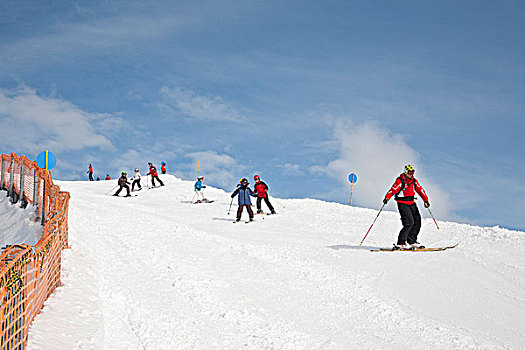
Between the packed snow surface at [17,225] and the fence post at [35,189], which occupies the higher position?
the fence post at [35,189]

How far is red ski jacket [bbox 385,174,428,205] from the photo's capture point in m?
12.2

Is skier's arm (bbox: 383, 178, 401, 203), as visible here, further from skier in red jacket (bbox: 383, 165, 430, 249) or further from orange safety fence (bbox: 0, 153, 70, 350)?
orange safety fence (bbox: 0, 153, 70, 350)

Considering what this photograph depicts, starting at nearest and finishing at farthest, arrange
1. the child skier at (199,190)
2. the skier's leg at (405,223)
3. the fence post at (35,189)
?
the skier's leg at (405,223)
the fence post at (35,189)
the child skier at (199,190)

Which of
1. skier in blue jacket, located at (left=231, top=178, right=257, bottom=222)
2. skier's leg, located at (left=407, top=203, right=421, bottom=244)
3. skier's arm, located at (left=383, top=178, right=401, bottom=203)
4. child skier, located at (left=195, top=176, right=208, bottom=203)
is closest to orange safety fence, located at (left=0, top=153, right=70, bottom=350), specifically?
skier's arm, located at (left=383, top=178, right=401, bottom=203)

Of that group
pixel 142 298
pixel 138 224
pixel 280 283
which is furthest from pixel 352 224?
pixel 142 298

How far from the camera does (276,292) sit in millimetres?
8344

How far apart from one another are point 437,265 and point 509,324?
3323mm

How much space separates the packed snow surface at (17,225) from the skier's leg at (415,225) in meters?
10.4

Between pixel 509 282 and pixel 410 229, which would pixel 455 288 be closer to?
pixel 509 282

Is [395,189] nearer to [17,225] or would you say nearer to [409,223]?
[409,223]

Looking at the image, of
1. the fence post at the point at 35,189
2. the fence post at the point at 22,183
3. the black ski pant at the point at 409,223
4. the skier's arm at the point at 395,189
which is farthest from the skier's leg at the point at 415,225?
the fence post at the point at 22,183

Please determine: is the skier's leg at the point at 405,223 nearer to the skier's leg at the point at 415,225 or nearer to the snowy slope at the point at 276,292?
the skier's leg at the point at 415,225

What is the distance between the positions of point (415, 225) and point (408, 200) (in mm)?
685

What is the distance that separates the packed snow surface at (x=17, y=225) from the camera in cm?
1436
